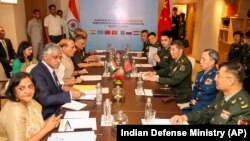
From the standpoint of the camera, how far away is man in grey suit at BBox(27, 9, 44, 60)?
6.40 metres

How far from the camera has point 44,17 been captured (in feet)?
23.9

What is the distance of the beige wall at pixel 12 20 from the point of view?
5359 millimetres

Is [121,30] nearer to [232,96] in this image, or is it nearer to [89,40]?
[89,40]

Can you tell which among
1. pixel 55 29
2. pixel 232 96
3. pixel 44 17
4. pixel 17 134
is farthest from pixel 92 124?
pixel 44 17

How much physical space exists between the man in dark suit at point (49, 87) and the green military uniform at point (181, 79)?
Answer: 1.22 m

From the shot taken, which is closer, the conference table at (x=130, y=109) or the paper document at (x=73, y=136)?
the paper document at (x=73, y=136)

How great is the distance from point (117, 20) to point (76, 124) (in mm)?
5025

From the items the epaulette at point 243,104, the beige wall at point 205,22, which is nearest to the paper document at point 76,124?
the epaulette at point 243,104

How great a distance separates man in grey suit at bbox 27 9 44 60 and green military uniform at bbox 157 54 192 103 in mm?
4351

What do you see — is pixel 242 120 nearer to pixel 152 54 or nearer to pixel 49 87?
pixel 49 87

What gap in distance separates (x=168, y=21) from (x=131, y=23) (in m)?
1.08

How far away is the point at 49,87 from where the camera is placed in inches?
92.5

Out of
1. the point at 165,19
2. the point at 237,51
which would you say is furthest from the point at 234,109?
the point at 165,19
